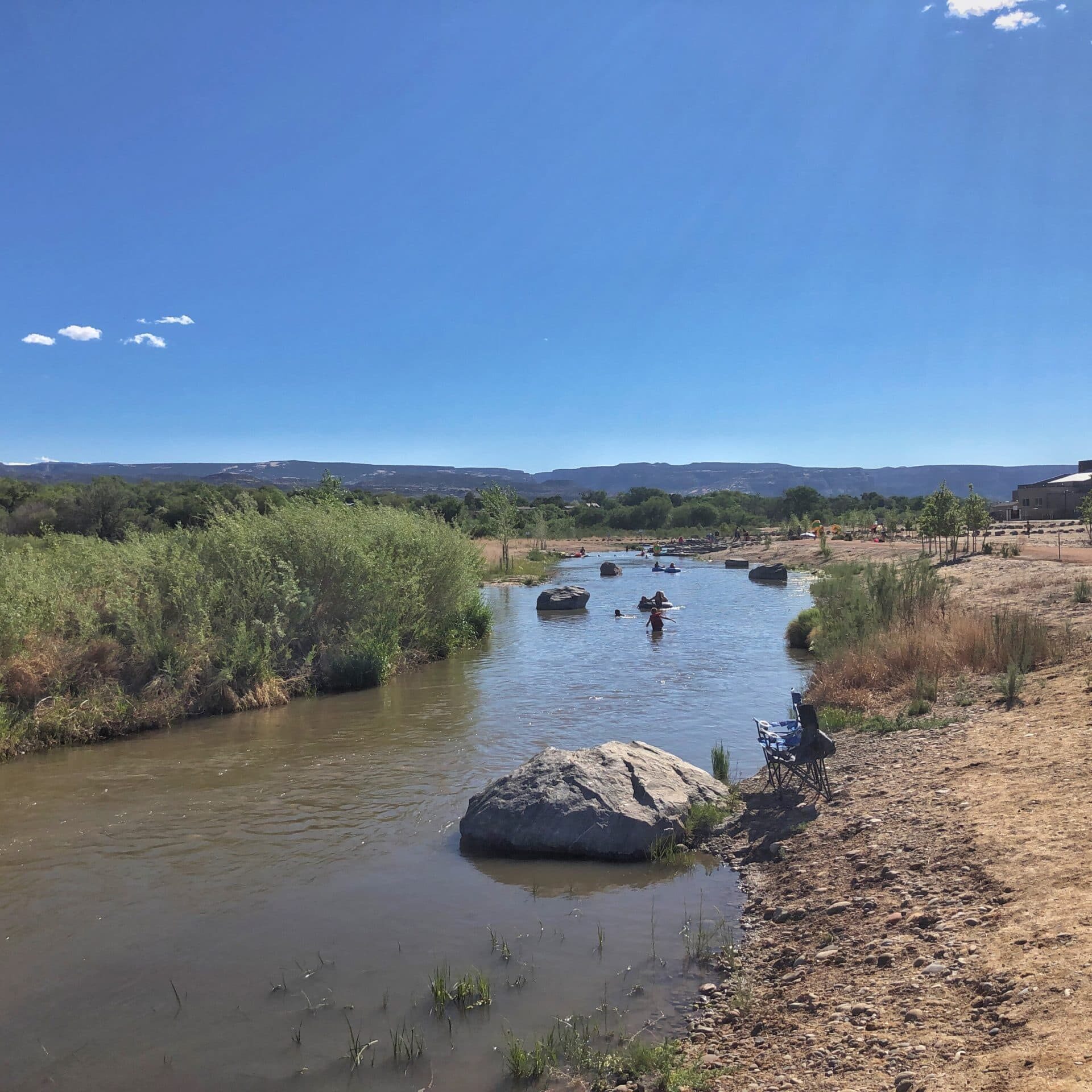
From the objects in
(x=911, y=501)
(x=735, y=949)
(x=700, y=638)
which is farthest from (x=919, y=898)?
(x=911, y=501)

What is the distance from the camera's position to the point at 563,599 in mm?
38094

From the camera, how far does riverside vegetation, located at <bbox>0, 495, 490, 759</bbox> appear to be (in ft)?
52.0

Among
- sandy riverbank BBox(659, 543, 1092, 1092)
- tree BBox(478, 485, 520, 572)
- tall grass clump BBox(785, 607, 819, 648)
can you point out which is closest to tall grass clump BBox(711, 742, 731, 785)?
sandy riverbank BBox(659, 543, 1092, 1092)

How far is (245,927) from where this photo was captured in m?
8.33

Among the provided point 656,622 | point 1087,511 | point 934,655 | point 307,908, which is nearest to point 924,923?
point 307,908

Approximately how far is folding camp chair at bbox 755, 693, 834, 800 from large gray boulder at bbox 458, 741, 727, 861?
827 mm

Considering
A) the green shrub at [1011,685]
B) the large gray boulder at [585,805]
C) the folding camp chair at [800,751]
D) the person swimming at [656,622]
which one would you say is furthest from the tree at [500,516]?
the large gray boulder at [585,805]

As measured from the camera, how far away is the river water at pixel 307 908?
632cm

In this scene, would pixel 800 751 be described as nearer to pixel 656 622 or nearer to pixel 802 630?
pixel 802 630

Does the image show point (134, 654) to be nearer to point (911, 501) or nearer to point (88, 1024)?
point (88, 1024)

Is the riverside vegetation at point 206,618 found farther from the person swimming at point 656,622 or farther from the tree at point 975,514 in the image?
the tree at point 975,514

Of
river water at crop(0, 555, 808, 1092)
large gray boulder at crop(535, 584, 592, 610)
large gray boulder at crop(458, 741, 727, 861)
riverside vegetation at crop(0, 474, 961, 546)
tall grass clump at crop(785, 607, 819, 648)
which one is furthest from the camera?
riverside vegetation at crop(0, 474, 961, 546)

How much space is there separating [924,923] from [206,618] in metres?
15.3

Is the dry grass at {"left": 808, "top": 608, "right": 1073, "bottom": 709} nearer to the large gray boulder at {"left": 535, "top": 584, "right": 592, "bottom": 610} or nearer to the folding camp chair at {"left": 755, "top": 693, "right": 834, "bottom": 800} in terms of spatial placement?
the folding camp chair at {"left": 755, "top": 693, "right": 834, "bottom": 800}
